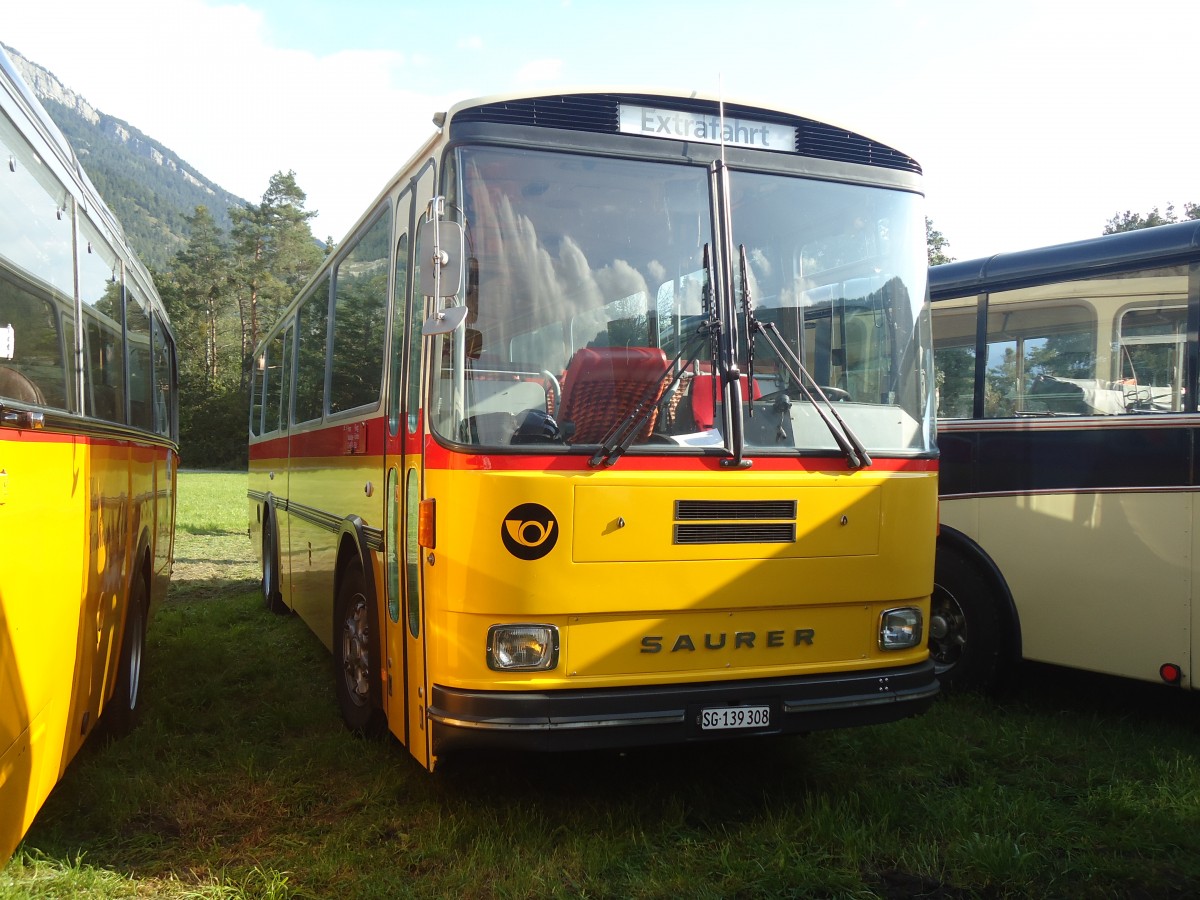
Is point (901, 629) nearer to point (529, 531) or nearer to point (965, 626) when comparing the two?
point (529, 531)

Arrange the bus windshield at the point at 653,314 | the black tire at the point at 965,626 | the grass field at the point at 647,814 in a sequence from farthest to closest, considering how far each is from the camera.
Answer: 1. the black tire at the point at 965,626
2. the bus windshield at the point at 653,314
3. the grass field at the point at 647,814

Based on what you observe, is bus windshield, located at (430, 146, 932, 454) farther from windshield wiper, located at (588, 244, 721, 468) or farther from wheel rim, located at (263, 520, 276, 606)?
wheel rim, located at (263, 520, 276, 606)

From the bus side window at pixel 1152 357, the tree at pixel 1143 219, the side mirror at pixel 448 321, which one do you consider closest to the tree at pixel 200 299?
the tree at pixel 1143 219

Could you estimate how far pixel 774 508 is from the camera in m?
4.73

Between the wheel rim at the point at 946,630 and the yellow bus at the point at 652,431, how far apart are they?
78.6 inches

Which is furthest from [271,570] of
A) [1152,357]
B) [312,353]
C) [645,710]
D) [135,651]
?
[1152,357]

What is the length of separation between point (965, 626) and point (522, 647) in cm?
365

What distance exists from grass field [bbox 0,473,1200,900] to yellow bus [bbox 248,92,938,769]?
0.46 metres

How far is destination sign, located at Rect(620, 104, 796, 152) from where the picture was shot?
15.9 feet

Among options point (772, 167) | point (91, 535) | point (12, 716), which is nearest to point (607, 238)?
point (772, 167)

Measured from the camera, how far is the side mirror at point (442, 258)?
14.4ft

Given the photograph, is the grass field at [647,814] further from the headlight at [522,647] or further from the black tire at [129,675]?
the headlight at [522,647]

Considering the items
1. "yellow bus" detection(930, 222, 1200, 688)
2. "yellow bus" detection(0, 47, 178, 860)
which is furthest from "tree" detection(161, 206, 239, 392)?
"yellow bus" detection(930, 222, 1200, 688)

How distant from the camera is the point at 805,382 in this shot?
16.0 feet
